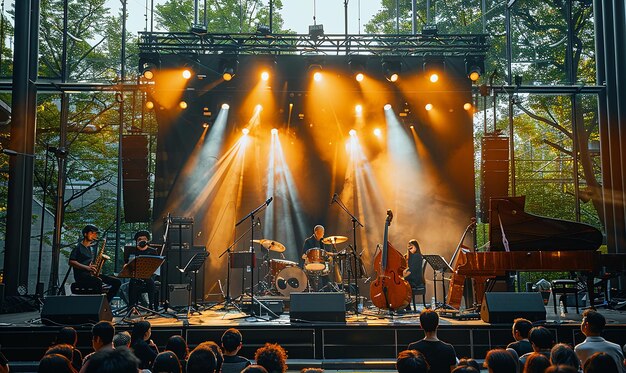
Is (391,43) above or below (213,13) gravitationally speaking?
below

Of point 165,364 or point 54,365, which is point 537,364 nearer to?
point 165,364

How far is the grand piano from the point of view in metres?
10.2

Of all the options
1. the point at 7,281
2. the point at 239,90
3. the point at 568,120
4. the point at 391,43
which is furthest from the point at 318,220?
the point at 568,120

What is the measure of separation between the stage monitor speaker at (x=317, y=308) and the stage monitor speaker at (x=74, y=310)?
297 centimetres

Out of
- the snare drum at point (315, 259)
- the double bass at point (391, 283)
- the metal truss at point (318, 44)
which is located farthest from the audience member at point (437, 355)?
the metal truss at point (318, 44)

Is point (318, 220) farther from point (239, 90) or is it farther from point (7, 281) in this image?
point (7, 281)

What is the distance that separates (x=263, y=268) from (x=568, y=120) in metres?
15.5

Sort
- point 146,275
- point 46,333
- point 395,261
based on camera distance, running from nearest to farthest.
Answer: point 46,333
point 146,275
point 395,261

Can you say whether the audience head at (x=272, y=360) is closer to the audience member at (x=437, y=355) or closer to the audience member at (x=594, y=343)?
the audience member at (x=437, y=355)

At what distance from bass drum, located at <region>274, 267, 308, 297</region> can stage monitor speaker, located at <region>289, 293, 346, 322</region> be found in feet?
13.5

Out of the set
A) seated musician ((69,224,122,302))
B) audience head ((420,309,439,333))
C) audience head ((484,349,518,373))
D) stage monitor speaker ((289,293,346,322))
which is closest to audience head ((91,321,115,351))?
audience head ((420,309,439,333))

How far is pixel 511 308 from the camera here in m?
9.76

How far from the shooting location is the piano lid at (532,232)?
1052 centimetres

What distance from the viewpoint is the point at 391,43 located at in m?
16.5
